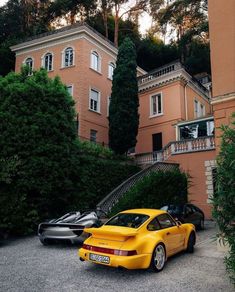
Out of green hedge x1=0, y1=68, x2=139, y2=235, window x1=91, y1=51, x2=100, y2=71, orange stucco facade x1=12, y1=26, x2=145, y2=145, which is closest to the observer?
green hedge x1=0, y1=68, x2=139, y2=235

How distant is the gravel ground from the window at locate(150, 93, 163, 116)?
19.5 meters

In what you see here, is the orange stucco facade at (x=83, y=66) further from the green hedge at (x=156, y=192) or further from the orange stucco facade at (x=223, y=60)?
the orange stucco facade at (x=223, y=60)

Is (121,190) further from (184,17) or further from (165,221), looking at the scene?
(184,17)

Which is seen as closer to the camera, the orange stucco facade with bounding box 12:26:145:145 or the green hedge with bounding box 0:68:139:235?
the green hedge with bounding box 0:68:139:235

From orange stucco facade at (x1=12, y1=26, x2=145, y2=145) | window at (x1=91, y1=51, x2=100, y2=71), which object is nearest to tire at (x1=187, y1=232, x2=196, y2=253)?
orange stucco facade at (x1=12, y1=26, x2=145, y2=145)

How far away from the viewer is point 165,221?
8086 mm

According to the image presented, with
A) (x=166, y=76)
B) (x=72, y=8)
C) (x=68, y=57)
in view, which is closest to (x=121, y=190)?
(x=166, y=76)

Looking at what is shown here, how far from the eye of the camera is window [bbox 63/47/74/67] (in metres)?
25.6

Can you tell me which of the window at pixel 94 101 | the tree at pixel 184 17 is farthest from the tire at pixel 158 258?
the tree at pixel 184 17

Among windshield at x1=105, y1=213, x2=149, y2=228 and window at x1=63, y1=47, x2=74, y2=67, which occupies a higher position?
window at x1=63, y1=47, x2=74, y2=67

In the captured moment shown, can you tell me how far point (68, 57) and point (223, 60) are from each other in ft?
59.1

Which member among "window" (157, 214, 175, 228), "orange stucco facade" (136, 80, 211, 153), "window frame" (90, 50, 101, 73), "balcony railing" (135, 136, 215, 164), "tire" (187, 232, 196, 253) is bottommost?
"tire" (187, 232, 196, 253)

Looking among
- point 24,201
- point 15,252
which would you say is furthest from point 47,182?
point 15,252

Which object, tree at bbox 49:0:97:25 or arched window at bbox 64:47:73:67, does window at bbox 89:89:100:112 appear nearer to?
arched window at bbox 64:47:73:67
